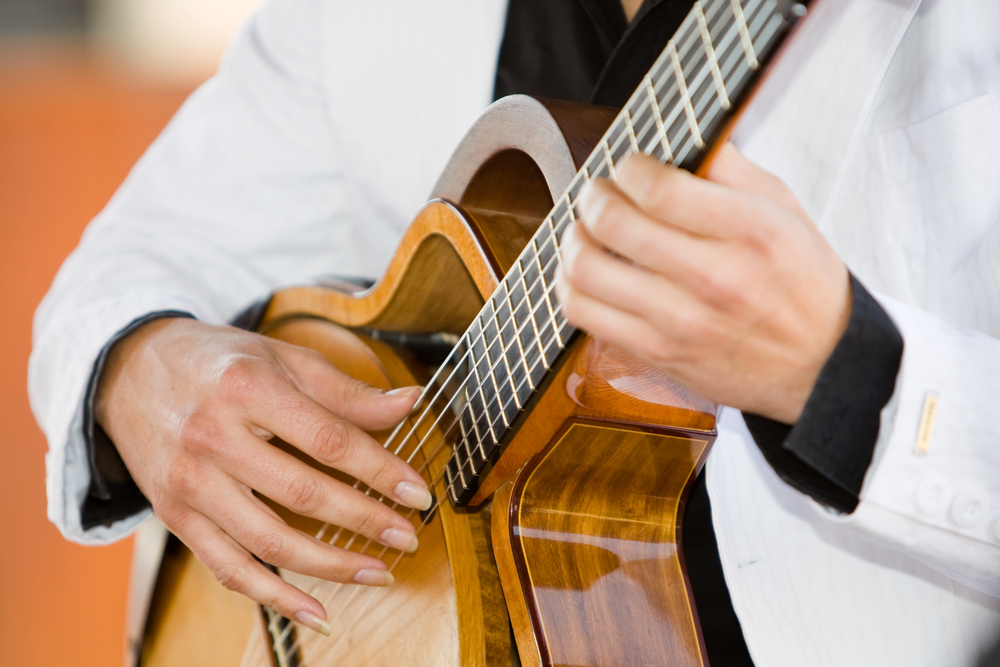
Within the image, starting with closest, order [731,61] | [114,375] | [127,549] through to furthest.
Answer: [731,61], [114,375], [127,549]

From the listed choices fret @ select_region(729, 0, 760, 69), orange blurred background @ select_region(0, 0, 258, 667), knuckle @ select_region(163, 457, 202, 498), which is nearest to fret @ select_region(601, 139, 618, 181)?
fret @ select_region(729, 0, 760, 69)

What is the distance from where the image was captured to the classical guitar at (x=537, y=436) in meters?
0.46

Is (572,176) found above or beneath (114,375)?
above

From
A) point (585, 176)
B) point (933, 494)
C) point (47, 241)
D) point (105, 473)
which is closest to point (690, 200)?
point (585, 176)

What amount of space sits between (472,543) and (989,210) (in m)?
0.47

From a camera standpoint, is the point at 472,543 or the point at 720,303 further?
the point at 472,543

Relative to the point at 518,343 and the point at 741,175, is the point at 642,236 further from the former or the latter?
the point at 518,343

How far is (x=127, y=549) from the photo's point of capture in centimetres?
190

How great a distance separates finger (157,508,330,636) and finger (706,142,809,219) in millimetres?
485

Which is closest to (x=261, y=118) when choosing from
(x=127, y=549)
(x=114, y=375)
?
(x=114, y=375)

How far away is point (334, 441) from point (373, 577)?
114 mm

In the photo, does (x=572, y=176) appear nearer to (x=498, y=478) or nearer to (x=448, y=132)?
(x=498, y=478)

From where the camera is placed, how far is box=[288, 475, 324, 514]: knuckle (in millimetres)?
624

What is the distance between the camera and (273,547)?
2.12ft
